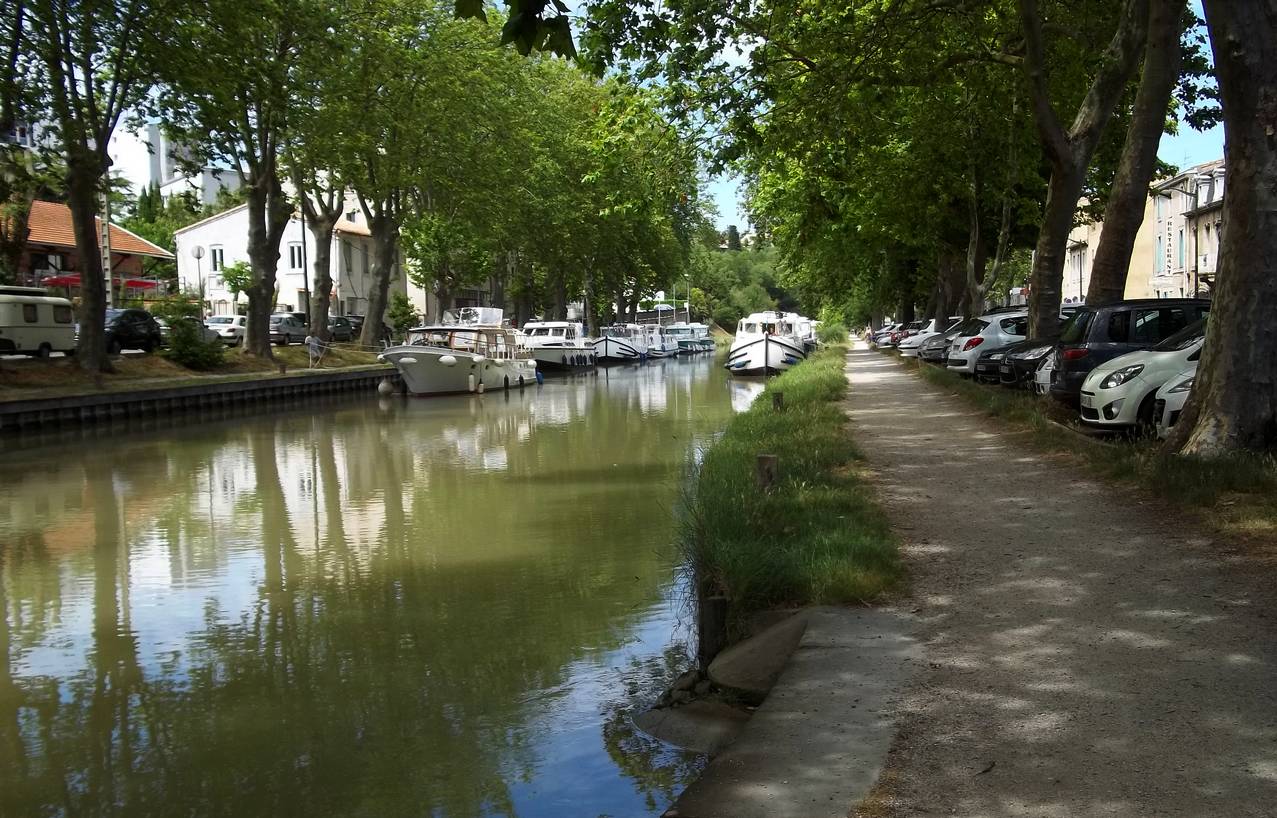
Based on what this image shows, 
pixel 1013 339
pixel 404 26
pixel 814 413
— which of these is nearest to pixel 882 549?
pixel 814 413

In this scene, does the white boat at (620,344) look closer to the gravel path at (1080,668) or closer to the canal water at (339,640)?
the canal water at (339,640)

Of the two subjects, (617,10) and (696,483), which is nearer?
(696,483)

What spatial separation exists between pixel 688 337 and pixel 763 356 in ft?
131

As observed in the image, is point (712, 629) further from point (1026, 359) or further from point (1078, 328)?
point (1026, 359)

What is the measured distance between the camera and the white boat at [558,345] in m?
55.6

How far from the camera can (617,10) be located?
1428cm

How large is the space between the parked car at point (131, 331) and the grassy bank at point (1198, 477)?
29.8 m

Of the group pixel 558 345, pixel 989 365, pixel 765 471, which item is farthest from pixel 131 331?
pixel 765 471

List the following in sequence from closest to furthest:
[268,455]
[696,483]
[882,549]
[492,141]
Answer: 1. [882,549]
2. [696,483]
3. [268,455]
4. [492,141]

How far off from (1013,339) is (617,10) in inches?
633

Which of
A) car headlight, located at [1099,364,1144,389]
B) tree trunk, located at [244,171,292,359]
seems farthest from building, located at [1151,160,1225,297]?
car headlight, located at [1099,364,1144,389]

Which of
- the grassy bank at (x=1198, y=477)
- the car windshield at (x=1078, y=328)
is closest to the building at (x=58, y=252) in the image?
the car windshield at (x=1078, y=328)

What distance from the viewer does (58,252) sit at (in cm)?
5216

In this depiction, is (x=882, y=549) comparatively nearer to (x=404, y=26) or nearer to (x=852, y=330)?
(x=404, y=26)
